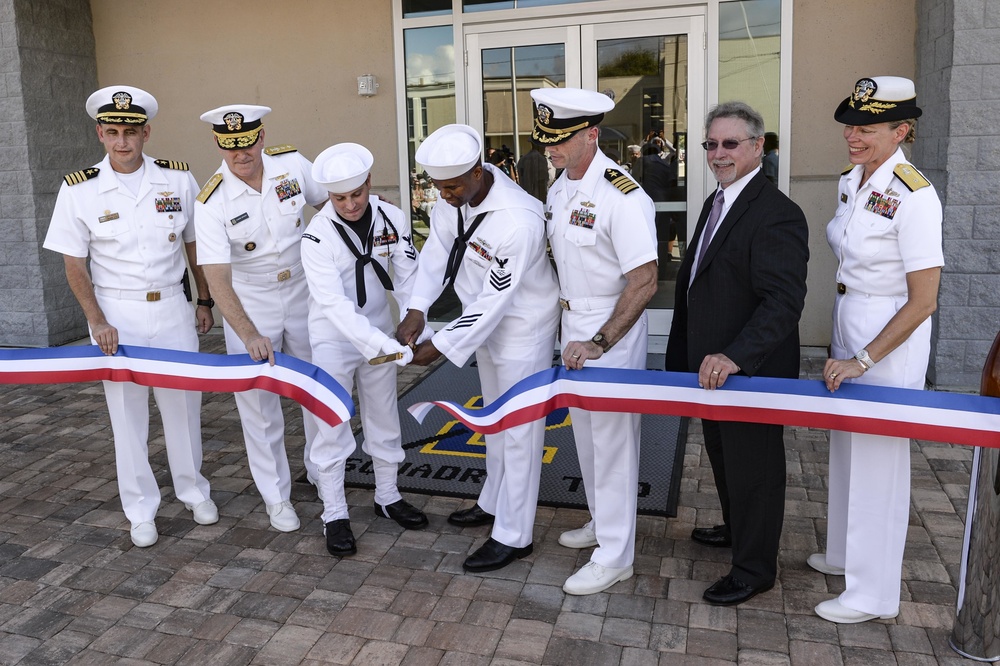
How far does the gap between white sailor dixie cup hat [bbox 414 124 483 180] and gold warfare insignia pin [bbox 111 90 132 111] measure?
1386 mm

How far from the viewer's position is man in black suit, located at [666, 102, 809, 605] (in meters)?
2.96

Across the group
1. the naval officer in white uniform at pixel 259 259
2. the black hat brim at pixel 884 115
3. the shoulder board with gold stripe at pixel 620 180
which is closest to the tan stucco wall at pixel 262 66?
the naval officer in white uniform at pixel 259 259

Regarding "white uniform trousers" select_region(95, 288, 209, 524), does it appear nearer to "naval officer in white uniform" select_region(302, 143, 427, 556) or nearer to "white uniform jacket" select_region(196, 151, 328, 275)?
"white uniform jacket" select_region(196, 151, 328, 275)

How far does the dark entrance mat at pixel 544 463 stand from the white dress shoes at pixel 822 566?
2.33ft

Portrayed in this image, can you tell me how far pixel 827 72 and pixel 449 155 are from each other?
4.16 metres

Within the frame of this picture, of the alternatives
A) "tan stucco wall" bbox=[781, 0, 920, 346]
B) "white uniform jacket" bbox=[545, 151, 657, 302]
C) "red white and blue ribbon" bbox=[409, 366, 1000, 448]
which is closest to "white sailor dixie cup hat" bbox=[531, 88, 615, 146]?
"white uniform jacket" bbox=[545, 151, 657, 302]

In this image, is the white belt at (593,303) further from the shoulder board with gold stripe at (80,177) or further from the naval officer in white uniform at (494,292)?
the shoulder board with gold stripe at (80,177)

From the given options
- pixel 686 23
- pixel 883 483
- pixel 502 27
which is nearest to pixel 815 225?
pixel 686 23

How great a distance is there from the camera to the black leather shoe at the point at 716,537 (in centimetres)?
371

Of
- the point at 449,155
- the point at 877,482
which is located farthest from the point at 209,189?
the point at 877,482

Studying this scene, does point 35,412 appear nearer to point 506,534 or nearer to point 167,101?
point 167,101

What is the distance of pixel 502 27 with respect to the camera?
7039mm

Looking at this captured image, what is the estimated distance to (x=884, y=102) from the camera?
2.93m

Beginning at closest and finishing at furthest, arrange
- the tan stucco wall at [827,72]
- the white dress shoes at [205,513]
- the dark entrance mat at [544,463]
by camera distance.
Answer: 1. the white dress shoes at [205,513]
2. the dark entrance mat at [544,463]
3. the tan stucco wall at [827,72]
